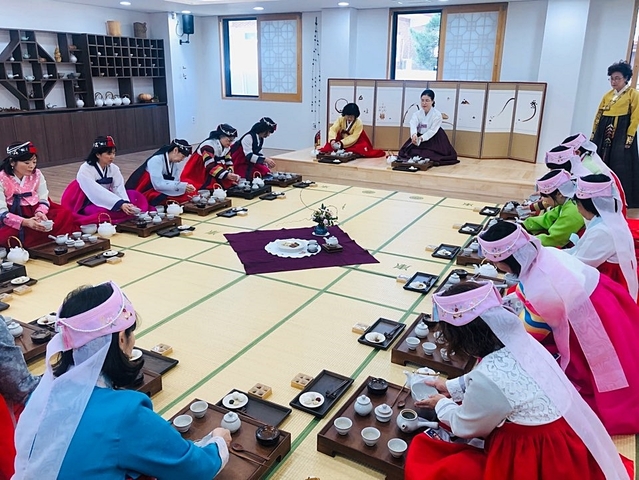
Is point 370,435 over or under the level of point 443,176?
under

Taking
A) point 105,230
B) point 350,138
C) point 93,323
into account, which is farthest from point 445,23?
point 93,323

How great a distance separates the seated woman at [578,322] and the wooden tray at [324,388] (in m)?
0.87

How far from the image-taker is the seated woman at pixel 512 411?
1.49 meters

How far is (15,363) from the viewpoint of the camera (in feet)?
5.13

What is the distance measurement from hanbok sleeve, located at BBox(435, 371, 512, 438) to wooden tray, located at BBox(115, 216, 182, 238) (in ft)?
11.6

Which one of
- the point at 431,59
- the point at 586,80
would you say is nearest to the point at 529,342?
the point at 586,80

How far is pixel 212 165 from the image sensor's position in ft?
19.6

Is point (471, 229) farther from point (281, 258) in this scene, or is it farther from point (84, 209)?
point (84, 209)

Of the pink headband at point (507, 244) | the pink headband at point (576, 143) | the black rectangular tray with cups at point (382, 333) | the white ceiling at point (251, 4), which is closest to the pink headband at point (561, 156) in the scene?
the pink headband at point (576, 143)

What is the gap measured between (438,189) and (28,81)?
6.43 m

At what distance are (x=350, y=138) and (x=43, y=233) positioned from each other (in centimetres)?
494

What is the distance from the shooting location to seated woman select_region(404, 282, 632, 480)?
58.6 inches

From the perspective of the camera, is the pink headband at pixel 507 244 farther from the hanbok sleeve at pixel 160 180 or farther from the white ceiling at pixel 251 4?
the white ceiling at pixel 251 4

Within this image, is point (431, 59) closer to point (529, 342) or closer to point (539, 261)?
point (539, 261)
